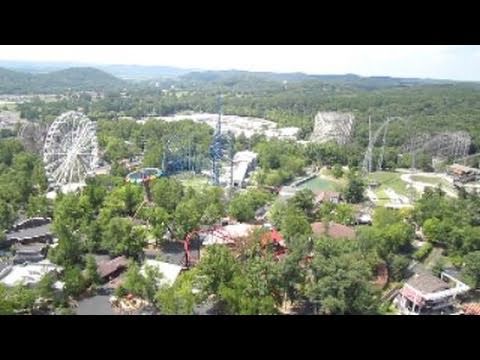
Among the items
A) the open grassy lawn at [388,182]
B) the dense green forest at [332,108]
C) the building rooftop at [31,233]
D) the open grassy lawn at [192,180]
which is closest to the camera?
the building rooftop at [31,233]

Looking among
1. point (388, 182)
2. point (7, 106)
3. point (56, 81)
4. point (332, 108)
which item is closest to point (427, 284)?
point (388, 182)

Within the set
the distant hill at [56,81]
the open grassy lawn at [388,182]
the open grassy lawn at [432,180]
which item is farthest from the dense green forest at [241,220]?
the distant hill at [56,81]

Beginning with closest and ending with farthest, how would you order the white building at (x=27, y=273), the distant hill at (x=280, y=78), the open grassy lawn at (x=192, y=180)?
1. the white building at (x=27, y=273)
2. the open grassy lawn at (x=192, y=180)
3. the distant hill at (x=280, y=78)

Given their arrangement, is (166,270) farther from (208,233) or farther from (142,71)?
(142,71)

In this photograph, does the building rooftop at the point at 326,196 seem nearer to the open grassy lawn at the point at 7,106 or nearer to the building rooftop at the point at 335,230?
the building rooftop at the point at 335,230

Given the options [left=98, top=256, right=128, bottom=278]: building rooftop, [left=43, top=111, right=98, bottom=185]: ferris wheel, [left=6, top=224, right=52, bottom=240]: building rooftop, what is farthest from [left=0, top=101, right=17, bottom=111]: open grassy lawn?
[left=98, top=256, right=128, bottom=278]: building rooftop

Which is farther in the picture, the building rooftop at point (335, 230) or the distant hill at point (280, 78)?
the distant hill at point (280, 78)
